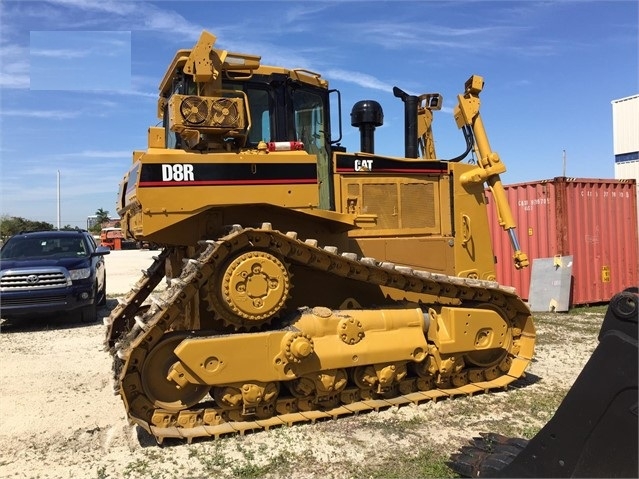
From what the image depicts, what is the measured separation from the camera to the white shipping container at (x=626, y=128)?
27578 millimetres

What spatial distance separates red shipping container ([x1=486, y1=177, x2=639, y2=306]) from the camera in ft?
42.8

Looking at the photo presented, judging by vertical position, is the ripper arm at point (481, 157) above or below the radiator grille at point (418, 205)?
above

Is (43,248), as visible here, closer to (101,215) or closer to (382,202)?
(382,202)

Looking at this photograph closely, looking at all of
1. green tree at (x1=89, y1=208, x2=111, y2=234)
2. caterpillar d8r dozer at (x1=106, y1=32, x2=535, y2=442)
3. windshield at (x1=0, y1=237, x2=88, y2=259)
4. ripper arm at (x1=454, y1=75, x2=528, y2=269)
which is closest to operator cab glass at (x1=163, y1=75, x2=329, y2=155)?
caterpillar d8r dozer at (x1=106, y1=32, x2=535, y2=442)

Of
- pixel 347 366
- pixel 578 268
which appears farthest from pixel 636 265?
pixel 347 366

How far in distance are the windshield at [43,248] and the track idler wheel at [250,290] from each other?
833 cm

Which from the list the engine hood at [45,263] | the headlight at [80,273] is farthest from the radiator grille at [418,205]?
the engine hood at [45,263]

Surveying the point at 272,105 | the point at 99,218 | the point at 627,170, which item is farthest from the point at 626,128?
the point at 99,218

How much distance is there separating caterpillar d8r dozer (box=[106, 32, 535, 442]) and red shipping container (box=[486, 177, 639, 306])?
22.1 ft

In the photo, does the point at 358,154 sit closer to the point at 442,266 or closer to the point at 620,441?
the point at 442,266

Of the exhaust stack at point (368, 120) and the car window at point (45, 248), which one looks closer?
the exhaust stack at point (368, 120)

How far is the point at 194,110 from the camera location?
542 centimetres

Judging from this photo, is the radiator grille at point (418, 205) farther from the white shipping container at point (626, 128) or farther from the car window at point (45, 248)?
the white shipping container at point (626, 128)

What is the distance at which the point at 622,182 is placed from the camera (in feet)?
46.3
